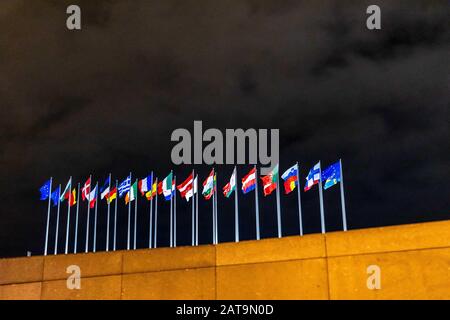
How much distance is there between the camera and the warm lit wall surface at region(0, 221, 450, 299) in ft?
51.0

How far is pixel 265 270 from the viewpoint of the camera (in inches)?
682

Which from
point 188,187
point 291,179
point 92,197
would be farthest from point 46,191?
point 291,179

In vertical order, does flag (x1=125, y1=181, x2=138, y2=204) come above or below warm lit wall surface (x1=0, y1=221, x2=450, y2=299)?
above

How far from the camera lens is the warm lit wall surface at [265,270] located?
15.5 metres

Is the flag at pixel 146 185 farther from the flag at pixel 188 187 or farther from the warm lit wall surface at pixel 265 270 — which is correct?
the warm lit wall surface at pixel 265 270

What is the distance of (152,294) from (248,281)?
3.02 m

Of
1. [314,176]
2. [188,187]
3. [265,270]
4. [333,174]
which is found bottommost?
[265,270]

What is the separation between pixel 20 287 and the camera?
784 inches

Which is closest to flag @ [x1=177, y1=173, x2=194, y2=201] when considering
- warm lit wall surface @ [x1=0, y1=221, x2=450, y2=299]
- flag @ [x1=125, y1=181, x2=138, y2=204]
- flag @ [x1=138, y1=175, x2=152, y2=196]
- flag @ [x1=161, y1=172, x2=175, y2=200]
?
flag @ [x1=161, y1=172, x2=175, y2=200]

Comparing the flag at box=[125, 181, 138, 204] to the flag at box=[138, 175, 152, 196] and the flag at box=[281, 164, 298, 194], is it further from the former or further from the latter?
the flag at box=[281, 164, 298, 194]

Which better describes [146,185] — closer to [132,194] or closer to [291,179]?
[132,194]

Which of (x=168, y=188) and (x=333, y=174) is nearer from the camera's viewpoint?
(x=333, y=174)

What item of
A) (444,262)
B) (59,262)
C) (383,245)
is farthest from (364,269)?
(59,262)

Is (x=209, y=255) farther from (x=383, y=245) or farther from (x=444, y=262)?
(x=444, y=262)
